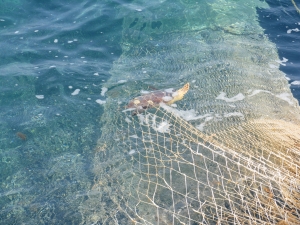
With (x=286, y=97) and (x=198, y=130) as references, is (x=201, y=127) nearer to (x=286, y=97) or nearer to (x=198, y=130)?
(x=198, y=130)

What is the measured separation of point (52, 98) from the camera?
607cm

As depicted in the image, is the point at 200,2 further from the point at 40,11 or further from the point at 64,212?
the point at 64,212

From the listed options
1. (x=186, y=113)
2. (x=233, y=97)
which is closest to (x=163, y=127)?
(x=186, y=113)

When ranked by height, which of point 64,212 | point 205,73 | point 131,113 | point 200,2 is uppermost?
point 200,2

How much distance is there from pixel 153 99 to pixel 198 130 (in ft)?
3.32

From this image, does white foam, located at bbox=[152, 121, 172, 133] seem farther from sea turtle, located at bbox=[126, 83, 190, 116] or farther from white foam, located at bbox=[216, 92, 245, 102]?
white foam, located at bbox=[216, 92, 245, 102]

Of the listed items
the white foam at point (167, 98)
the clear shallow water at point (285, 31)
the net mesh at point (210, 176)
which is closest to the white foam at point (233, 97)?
the net mesh at point (210, 176)

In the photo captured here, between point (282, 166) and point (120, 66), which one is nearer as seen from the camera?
point (282, 166)

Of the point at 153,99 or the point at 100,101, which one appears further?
the point at 100,101

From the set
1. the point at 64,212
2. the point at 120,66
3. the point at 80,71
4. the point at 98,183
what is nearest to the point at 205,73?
the point at 120,66

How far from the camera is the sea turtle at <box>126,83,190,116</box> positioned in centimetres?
550

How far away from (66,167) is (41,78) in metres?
2.53

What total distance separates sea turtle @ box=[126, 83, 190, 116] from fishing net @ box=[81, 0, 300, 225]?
0.12 m

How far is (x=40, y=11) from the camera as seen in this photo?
328 inches
